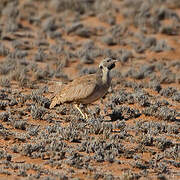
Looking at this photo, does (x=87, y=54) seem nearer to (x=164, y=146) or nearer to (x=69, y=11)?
(x=69, y=11)

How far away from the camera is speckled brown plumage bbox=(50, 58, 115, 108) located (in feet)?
31.1

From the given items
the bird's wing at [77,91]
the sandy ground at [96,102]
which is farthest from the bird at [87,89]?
the sandy ground at [96,102]

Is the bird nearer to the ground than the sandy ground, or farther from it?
farther from it

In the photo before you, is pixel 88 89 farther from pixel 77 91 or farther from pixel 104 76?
pixel 104 76

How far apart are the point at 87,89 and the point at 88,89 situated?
27mm

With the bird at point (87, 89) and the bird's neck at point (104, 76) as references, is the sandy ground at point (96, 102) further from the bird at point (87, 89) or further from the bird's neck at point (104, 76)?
the bird's neck at point (104, 76)

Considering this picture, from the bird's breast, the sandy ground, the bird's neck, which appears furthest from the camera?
the bird's neck

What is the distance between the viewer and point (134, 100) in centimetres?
1162

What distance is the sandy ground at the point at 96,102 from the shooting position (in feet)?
25.4

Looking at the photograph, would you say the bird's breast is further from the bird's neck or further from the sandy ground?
the sandy ground

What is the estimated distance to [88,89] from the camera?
9453 mm

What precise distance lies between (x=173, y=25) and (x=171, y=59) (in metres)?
4.27

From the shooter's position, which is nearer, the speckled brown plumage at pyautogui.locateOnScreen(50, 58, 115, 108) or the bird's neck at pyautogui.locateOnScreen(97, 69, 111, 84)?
the speckled brown plumage at pyautogui.locateOnScreen(50, 58, 115, 108)

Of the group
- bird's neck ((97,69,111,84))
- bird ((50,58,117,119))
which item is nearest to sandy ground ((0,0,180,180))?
bird ((50,58,117,119))
